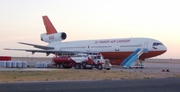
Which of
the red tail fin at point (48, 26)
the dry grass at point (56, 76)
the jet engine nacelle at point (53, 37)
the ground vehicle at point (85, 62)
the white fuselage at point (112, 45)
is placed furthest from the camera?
the red tail fin at point (48, 26)

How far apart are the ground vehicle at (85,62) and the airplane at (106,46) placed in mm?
8724

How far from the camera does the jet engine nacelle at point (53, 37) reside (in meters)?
65.0

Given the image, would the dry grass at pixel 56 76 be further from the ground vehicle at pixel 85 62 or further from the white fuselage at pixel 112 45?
the white fuselage at pixel 112 45

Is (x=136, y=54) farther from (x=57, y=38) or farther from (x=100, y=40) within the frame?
(x=57, y=38)

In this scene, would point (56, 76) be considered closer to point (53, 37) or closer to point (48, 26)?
point (53, 37)

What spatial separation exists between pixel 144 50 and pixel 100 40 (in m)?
10.6

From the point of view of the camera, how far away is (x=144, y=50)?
165 feet

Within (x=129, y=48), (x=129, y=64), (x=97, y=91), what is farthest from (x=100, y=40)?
(x=97, y=91)

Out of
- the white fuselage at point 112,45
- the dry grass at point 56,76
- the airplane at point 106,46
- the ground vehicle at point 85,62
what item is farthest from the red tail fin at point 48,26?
the dry grass at point 56,76

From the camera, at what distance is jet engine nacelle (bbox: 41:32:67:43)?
213 feet

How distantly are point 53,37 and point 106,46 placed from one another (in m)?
14.3

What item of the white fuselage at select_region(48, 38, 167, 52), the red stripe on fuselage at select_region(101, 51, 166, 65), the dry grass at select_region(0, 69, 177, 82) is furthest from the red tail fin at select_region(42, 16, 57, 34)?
the dry grass at select_region(0, 69, 177, 82)

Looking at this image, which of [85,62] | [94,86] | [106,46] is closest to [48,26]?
[106,46]

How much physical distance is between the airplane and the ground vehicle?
28.6ft
